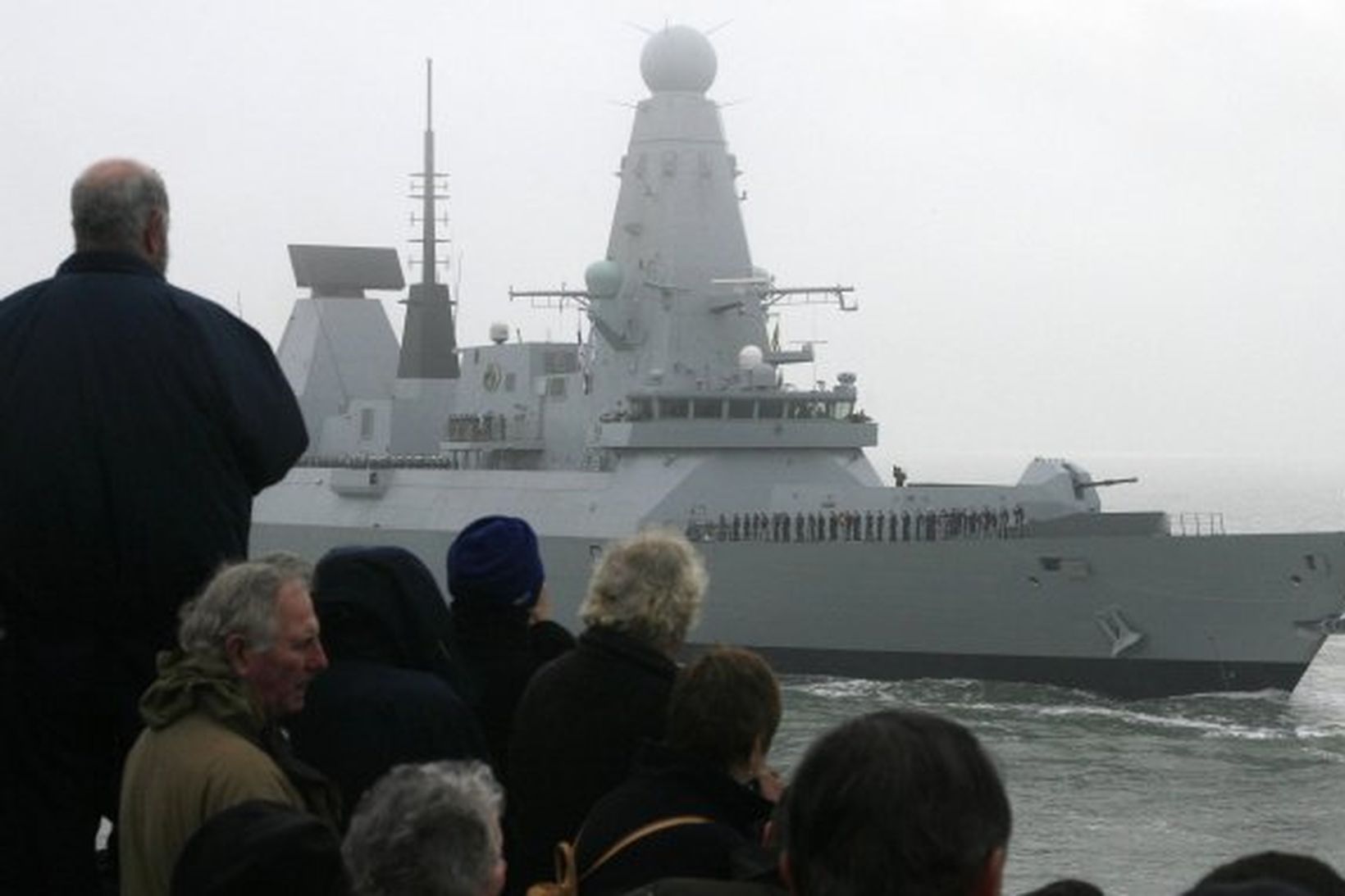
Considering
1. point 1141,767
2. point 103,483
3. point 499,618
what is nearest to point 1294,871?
point 103,483

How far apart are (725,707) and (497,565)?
45.8 inches

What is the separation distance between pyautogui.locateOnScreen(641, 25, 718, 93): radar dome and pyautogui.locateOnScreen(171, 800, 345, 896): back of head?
27971mm

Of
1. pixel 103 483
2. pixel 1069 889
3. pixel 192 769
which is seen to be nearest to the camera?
pixel 1069 889

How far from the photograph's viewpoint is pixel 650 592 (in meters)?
4.33

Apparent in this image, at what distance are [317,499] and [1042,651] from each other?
12.3 metres

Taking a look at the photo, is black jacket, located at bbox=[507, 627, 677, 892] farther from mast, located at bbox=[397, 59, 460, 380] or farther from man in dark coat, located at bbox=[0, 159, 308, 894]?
mast, located at bbox=[397, 59, 460, 380]

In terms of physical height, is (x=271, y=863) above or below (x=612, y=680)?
below

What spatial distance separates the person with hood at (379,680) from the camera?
409 centimetres

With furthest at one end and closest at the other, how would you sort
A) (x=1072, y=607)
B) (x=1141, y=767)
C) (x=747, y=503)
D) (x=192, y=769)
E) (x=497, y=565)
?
1. (x=747, y=503)
2. (x=1072, y=607)
3. (x=1141, y=767)
4. (x=497, y=565)
5. (x=192, y=769)

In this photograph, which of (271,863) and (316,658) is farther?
(316,658)

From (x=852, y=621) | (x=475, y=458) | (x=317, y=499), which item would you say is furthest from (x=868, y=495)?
(x=317, y=499)

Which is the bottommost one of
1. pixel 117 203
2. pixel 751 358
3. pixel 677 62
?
pixel 117 203

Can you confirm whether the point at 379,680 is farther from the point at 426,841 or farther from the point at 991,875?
the point at 991,875

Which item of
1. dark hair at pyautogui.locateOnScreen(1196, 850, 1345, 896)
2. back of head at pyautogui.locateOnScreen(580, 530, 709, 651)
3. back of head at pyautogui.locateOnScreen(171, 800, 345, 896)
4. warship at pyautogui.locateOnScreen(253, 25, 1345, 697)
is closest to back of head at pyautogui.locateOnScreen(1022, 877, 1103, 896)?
dark hair at pyautogui.locateOnScreen(1196, 850, 1345, 896)
